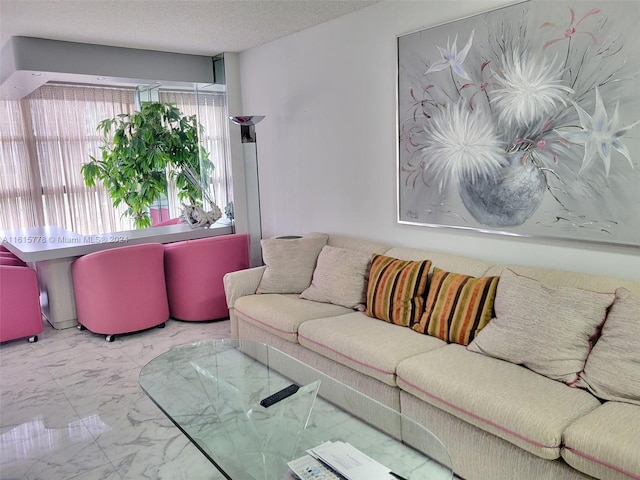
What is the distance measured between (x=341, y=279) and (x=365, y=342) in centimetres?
Result: 80

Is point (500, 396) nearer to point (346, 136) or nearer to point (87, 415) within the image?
point (87, 415)

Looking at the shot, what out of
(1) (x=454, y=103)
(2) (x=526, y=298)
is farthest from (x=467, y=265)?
(1) (x=454, y=103)

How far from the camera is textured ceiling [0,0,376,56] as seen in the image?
3355 mm

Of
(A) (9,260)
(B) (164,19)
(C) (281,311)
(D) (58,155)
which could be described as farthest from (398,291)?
(D) (58,155)

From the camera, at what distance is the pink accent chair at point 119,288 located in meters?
4.04

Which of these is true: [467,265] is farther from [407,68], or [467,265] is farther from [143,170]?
[143,170]

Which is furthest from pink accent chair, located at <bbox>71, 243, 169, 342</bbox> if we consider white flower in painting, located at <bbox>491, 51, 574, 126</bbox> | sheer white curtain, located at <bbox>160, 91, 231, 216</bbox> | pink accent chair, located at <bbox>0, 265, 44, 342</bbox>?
white flower in painting, located at <bbox>491, 51, 574, 126</bbox>

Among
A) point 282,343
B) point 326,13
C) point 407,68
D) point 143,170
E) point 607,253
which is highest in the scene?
point 326,13

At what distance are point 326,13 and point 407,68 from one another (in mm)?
814

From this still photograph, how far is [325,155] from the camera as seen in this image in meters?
4.16

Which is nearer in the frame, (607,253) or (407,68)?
(607,253)

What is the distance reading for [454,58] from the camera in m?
3.07

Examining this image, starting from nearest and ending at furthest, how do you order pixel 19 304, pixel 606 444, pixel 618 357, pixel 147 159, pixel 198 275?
1. pixel 606 444
2. pixel 618 357
3. pixel 19 304
4. pixel 198 275
5. pixel 147 159

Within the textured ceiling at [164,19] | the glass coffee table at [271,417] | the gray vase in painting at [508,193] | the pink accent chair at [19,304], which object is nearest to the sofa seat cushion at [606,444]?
the glass coffee table at [271,417]
